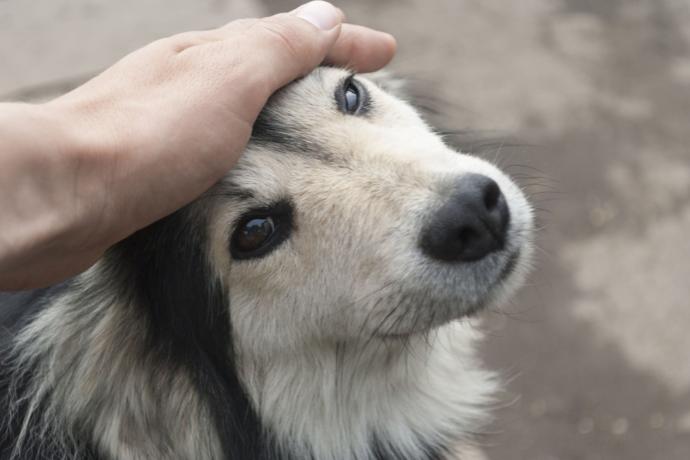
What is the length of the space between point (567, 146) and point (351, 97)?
2901 millimetres

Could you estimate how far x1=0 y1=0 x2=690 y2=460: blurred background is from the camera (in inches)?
145

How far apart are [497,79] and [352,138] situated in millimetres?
3517

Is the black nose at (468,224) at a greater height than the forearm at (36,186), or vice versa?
the forearm at (36,186)

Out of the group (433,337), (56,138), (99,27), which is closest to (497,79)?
(99,27)

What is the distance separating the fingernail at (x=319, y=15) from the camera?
2205 mm

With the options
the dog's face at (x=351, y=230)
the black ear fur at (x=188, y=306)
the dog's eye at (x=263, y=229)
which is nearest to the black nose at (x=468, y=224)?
the dog's face at (x=351, y=230)

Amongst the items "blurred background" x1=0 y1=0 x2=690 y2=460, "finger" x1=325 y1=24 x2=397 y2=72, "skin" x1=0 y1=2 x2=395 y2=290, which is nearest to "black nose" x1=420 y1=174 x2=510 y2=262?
"skin" x1=0 y1=2 x2=395 y2=290

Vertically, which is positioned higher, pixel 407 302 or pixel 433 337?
pixel 407 302

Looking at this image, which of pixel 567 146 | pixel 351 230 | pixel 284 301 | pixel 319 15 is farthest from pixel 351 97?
pixel 567 146

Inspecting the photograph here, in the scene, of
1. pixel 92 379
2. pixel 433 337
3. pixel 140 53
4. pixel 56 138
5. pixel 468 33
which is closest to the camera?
pixel 56 138

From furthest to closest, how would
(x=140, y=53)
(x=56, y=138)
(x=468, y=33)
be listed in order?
(x=468, y=33), (x=140, y=53), (x=56, y=138)

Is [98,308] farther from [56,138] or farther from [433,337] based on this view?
[433,337]

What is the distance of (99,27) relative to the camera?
5.30m

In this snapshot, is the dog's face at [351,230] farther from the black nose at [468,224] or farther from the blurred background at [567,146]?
the blurred background at [567,146]
